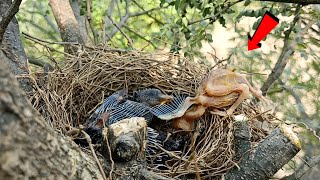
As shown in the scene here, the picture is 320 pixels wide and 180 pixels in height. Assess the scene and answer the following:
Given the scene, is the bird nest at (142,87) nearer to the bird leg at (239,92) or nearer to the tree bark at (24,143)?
the bird leg at (239,92)

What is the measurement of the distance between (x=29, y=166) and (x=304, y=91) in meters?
2.19

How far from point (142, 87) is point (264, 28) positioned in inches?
30.5

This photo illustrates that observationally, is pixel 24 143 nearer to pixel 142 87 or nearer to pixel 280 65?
pixel 142 87

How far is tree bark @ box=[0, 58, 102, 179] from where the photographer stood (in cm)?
62

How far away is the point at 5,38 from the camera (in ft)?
5.39

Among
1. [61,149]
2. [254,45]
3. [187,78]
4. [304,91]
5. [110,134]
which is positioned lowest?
[304,91]

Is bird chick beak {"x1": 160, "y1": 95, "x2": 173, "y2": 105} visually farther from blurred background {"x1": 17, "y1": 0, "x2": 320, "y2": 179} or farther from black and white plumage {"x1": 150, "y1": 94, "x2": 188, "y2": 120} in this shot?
blurred background {"x1": 17, "y1": 0, "x2": 320, "y2": 179}

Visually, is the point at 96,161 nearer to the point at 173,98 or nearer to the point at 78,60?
the point at 173,98

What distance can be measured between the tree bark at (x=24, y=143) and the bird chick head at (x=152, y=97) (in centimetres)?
73

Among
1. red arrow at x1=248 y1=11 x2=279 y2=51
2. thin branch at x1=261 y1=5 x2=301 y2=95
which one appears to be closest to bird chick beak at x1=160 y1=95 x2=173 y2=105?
thin branch at x1=261 y1=5 x2=301 y2=95

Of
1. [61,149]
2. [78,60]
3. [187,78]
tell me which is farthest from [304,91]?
[61,149]

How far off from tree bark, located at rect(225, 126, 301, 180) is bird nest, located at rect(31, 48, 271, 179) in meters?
0.07

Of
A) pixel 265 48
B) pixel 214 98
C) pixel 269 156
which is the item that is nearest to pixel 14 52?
pixel 214 98

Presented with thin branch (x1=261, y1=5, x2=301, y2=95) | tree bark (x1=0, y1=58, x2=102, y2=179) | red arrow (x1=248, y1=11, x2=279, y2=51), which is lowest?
thin branch (x1=261, y1=5, x2=301, y2=95)
